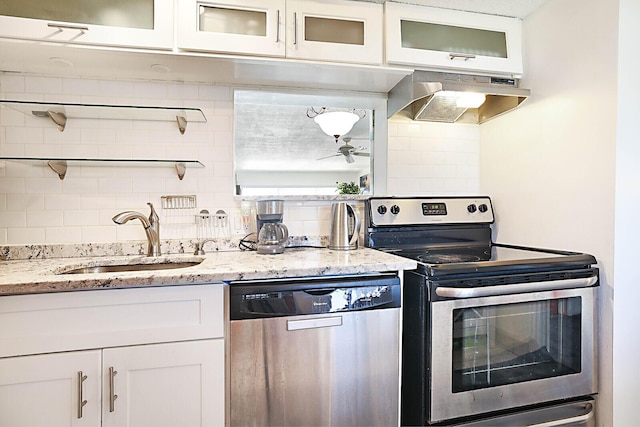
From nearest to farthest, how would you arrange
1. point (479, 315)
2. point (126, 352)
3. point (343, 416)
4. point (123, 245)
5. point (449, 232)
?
point (126, 352)
point (343, 416)
point (479, 315)
point (123, 245)
point (449, 232)

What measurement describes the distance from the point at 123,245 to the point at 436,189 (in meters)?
1.76

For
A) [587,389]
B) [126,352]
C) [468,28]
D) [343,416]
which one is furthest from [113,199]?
[587,389]

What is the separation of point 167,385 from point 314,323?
1.81 feet

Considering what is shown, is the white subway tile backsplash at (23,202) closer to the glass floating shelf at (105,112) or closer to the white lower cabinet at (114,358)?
the glass floating shelf at (105,112)

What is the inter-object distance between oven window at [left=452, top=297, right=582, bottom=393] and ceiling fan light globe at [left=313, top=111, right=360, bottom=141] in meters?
1.20

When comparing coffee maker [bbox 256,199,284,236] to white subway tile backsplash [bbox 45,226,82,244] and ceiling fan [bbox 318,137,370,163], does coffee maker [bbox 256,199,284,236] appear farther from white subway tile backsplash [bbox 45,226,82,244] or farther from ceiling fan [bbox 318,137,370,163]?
white subway tile backsplash [bbox 45,226,82,244]

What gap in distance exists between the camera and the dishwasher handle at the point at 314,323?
132 cm

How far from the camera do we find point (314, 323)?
134 cm

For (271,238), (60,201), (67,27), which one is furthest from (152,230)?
(67,27)

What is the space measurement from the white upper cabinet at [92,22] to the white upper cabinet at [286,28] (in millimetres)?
86

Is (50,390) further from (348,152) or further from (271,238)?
(348,152)

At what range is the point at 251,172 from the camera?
6.51 ft

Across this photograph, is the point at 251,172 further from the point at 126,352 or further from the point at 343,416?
the point at 343,416

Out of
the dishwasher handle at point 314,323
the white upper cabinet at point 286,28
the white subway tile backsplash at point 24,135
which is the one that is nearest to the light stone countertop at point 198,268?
the dishwasher handle at point 314,323
